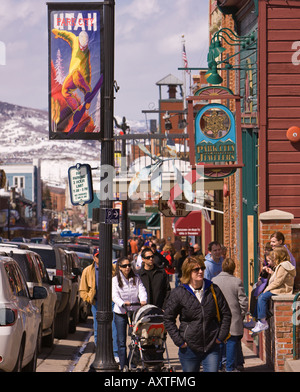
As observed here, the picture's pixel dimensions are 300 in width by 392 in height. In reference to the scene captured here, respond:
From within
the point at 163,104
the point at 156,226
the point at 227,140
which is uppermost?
the point at 163,104

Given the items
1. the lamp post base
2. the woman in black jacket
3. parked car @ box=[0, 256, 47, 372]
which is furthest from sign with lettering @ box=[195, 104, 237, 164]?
the woman in black jacket

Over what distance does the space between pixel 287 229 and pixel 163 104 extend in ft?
196

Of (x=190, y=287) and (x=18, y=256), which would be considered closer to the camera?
(x=190, y=287)

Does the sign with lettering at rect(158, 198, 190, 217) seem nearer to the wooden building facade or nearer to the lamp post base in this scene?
the wooden building facade

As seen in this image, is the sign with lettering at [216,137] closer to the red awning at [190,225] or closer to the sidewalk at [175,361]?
the sidewalk at [175,361]

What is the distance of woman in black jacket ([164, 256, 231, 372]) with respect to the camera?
9.39 metres

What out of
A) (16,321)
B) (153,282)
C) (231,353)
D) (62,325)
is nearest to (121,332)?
(153,282)

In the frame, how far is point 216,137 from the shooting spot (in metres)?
17.5

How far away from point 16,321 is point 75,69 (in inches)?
171

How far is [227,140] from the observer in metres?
17.4

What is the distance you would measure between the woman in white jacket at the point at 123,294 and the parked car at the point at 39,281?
202 cm

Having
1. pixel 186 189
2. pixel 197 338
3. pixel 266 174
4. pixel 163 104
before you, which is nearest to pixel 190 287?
pixel 197 338
